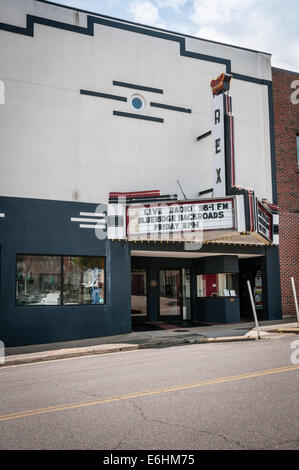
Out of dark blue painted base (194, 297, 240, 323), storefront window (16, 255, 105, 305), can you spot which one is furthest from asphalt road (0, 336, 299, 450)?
dark blue painted base (194, 297, 240, 323)

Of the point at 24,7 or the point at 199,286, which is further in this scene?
the point at 199,286

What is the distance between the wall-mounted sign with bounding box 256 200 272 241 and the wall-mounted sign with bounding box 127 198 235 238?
1383 mm

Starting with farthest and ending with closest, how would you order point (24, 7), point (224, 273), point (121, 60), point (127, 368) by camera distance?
1. point (224, 273)
2. point (121, 60)
3. point (24, 7)
4. point (127, 368)

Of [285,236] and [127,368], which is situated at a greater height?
[285,236]

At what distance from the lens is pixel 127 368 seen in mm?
9633

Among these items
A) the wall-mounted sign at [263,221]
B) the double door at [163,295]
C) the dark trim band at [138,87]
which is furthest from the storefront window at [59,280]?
the dark trim band at [138,87]

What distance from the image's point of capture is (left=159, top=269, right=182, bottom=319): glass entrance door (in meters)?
20.7

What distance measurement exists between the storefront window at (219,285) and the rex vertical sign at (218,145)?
16.8 ft

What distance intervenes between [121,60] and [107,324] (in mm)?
10693

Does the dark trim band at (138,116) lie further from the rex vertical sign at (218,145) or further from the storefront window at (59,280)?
the storefront window at (59,280)

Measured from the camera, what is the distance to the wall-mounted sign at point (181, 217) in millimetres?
15331

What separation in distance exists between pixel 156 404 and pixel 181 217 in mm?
9952
